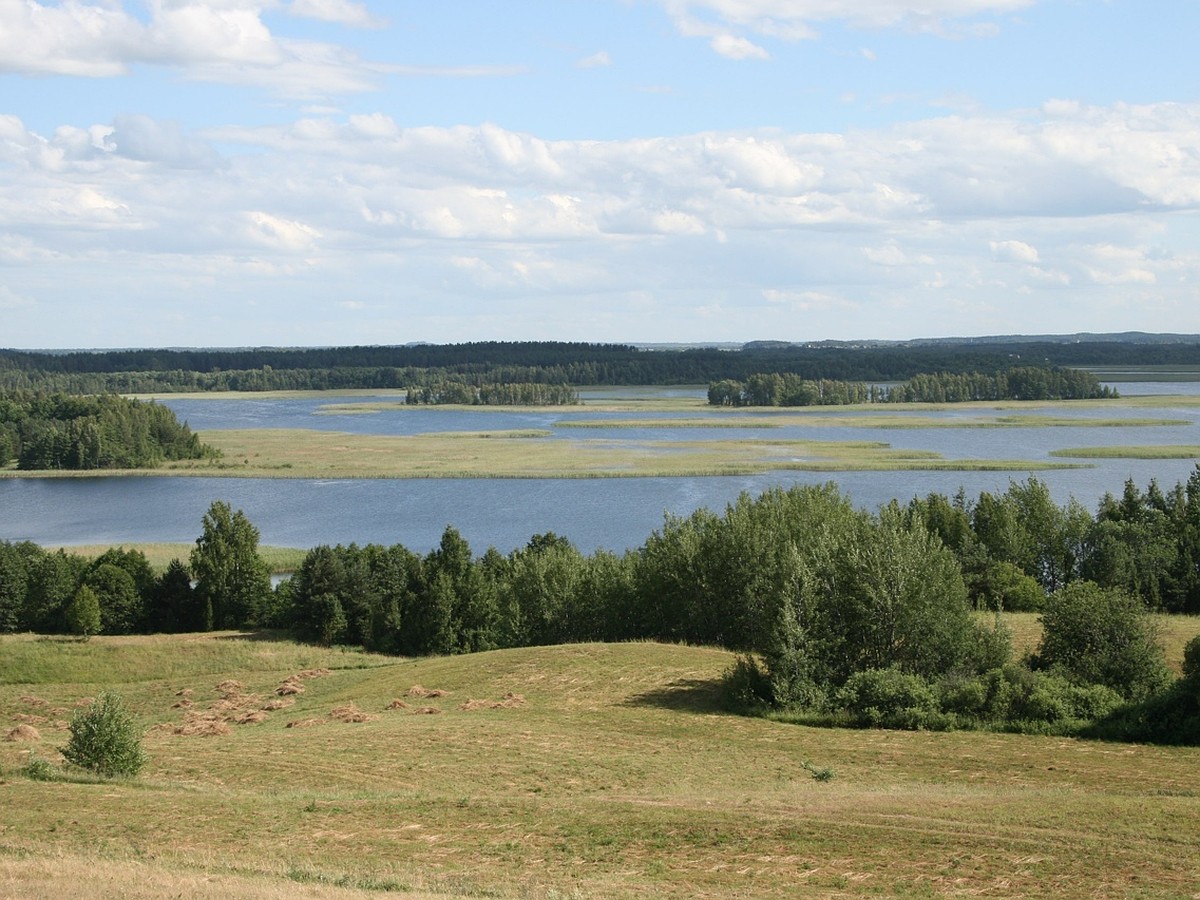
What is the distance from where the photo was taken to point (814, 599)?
26766mm

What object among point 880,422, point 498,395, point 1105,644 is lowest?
point 1105,644

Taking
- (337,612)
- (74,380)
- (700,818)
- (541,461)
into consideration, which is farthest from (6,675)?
(74,380)

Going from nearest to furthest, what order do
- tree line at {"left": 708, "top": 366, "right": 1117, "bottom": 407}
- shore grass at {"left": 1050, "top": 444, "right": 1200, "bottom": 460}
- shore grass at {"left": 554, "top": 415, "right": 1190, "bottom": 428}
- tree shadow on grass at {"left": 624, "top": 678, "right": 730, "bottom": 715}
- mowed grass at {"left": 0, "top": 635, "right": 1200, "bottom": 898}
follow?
1. mowed grass at {"left": 0, "top": 635, "right": 1200, "bottom": 898}
2. tree shadow on grass at {"left": 624, "top": 678, "right": 730, "bottom": 715}
3. shore grass at {"left": 1050, "top": 444, "right": 1200, "bottom": 460}
4. shore grass at {"left": 554, "top": 415, "right": 1190, "bottom": 428}
5. tree line at {"left": 708, "top": 366, "right": 1117, "bottom": 407}

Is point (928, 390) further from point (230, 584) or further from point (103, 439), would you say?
point (230, 584)

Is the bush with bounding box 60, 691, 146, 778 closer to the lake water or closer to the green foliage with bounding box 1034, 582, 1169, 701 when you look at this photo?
the green foliage with bounding box 1034, 582, 1169, 701

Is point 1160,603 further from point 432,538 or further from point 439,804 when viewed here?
point 439,804

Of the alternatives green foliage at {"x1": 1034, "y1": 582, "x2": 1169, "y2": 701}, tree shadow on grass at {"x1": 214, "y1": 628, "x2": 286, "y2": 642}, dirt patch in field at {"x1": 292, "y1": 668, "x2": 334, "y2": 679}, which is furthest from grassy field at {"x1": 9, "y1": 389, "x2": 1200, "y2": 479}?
green foliage at {"x1": 1034, "y1": 582, "x2": 1169, "y2": 701}

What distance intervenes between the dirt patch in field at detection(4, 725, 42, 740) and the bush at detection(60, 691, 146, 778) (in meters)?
4.31

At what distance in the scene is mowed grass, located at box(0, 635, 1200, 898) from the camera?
13.3 metres

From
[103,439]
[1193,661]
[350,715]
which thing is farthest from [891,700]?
[103,439]

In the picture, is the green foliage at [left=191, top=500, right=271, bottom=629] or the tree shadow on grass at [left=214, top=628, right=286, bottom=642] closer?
the tree shadow on grass at [left=214, top=628, right=286, bottom=642]

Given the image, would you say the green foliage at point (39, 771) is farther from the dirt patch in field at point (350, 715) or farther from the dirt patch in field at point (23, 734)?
the dirt patch in field at point (350, 715)

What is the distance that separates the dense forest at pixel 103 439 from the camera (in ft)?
306

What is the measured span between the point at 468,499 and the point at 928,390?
9043 cm
